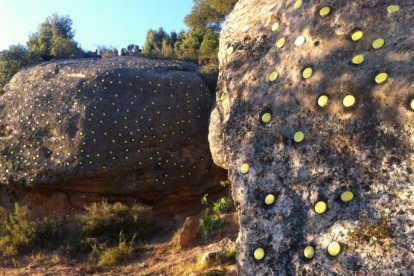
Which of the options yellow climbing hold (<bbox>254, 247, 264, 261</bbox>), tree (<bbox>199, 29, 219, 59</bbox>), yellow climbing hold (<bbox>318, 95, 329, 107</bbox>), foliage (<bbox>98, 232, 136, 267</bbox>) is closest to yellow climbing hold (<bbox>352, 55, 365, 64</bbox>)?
yellow climbing hold (<bbox>318, 95, 329, 107</bbox>)

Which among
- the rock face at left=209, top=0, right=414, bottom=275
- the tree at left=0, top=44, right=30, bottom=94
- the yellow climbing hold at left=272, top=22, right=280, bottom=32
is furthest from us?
the tree at left=0, top=44, right=30, bottom=94

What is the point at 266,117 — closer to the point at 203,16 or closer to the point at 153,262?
the point at 153,262

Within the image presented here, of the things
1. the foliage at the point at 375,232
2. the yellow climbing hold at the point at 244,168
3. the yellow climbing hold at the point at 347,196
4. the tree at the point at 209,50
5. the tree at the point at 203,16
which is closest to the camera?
the foliage at the point at 375,232

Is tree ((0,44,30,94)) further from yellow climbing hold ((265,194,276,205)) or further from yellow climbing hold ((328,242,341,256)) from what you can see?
yellow climbing hold ((328,242,341,256))

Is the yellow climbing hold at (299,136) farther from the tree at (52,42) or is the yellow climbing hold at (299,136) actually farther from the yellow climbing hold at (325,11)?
the tree at (52,42)

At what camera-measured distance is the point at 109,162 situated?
714 centimetres

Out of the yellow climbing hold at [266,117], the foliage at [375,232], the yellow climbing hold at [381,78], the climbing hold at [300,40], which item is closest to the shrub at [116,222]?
the yellow climbing hold at [266,117]

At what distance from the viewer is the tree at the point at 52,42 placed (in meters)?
9.98

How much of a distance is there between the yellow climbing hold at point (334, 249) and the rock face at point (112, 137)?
207 inches

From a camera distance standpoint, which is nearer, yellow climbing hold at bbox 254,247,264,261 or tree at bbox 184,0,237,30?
yellow climbing hold at bbox 254,247,264,261

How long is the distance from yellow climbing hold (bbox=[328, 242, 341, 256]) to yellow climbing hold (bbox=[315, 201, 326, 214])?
221 millimetres

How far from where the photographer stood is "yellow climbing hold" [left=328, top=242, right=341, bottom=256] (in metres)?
2.27

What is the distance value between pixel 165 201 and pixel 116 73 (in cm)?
267

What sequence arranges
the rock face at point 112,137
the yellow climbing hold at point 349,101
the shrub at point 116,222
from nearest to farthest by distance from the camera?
the yellow climbing hold at point 349,101, the shrub at point 116,222, the rock face at point 112,137
